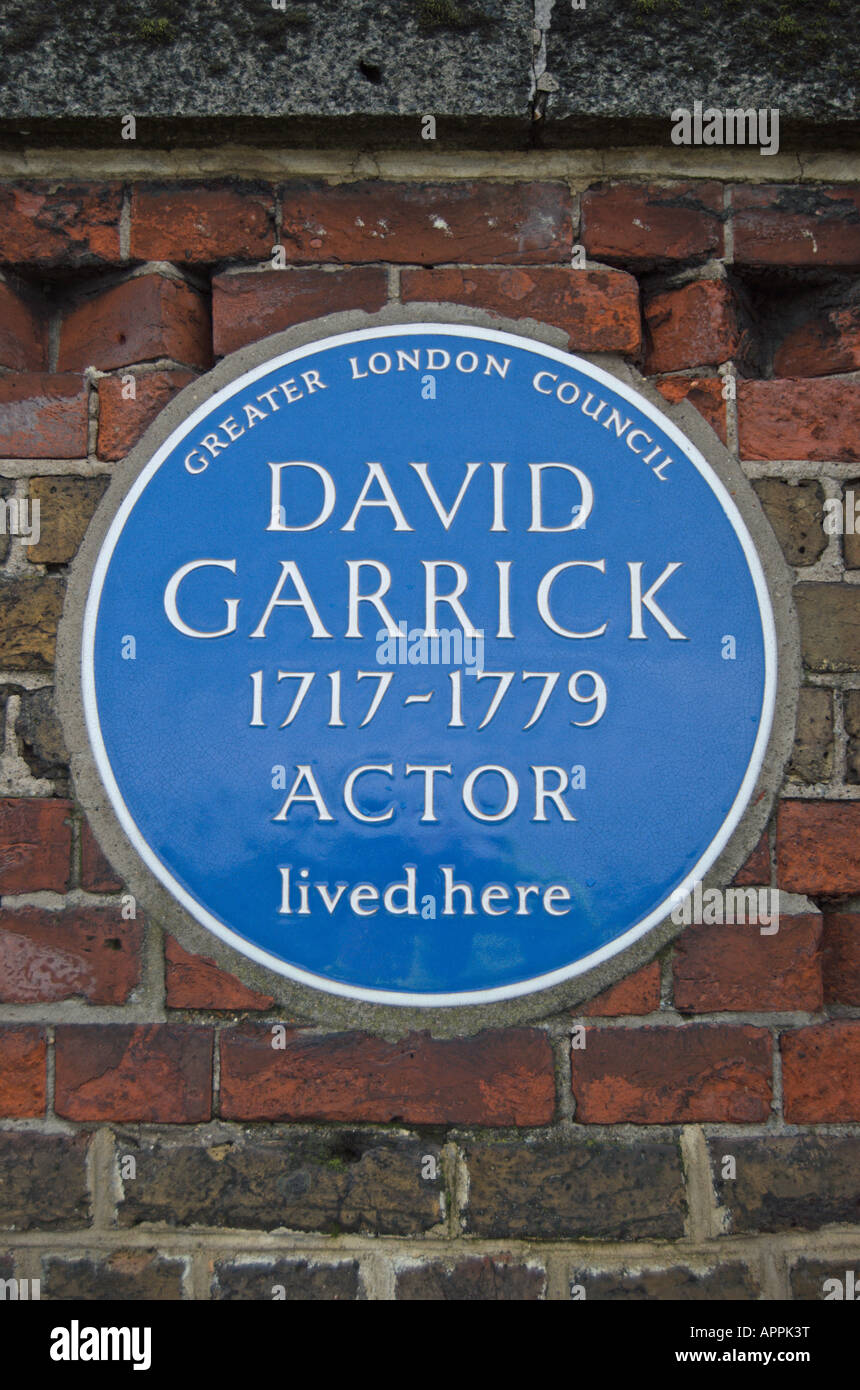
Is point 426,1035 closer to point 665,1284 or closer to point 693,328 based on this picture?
point 665,1284

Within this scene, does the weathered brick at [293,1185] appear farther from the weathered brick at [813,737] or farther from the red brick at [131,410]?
the red brick at [131,410]

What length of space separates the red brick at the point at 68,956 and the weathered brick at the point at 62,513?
1.57ft

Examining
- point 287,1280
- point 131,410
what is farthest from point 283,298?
point 287,1280

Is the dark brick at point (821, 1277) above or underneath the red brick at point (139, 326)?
underneath

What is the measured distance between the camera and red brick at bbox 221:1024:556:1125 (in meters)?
1.26

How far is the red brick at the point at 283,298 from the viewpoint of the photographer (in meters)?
1.37

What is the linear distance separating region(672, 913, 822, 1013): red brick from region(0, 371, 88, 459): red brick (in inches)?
41.7

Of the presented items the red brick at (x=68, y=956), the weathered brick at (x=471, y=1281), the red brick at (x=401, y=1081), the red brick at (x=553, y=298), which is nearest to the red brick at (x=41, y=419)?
the red brick at (x=553, y=298)

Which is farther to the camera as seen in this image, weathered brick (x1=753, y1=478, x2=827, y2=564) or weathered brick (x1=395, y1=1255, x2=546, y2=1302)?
weathered brick (x1=753, y1=478, x2=827, y2=564)

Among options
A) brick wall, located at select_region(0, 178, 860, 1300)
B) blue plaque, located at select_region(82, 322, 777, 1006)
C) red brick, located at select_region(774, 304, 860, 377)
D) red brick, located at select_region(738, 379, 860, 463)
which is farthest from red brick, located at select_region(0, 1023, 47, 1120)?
red brick, located at select_region(774, 304, 860, 377)

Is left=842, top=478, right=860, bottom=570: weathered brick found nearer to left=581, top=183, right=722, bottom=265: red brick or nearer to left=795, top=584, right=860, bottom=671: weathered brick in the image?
left=795, top=584, right=860, bottom=671: weathered brick

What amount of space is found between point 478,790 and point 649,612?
325 millimetres

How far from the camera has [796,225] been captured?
4.55 feet
